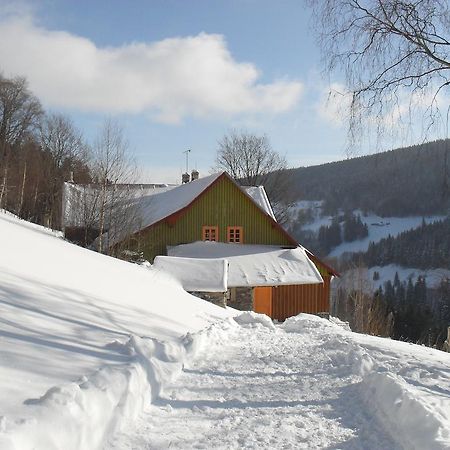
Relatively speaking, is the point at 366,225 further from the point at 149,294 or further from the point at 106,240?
the point at 149,294

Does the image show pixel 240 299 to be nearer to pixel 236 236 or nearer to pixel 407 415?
pixel 236 236

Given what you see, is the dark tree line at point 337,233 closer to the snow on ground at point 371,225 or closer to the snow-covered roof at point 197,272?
the snow on ground at point 371,225

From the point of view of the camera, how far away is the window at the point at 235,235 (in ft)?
85.8

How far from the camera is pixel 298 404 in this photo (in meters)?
4.95

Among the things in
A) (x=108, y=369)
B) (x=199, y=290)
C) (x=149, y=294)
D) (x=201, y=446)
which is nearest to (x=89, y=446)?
(x=201, y=446)

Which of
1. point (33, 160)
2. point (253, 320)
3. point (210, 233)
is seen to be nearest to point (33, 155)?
point (33, 160)

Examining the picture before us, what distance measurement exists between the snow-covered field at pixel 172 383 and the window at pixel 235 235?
56.2 ft

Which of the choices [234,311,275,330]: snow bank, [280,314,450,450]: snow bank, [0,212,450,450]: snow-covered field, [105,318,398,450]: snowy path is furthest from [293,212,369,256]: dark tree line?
[105,318,398,450]: snowy path

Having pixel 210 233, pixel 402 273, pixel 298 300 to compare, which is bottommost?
pixel 402 273

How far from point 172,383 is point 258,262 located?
18236mm

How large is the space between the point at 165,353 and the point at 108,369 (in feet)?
5.51

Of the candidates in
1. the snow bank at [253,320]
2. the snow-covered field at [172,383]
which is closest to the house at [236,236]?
the snow bank at [253,320]

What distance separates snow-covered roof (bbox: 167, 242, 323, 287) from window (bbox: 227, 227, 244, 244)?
2.71 ft

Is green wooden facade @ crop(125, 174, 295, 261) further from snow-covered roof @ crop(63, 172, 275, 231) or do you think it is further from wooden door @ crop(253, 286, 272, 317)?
wooden door @ crop(253, 286, 272, 317)
